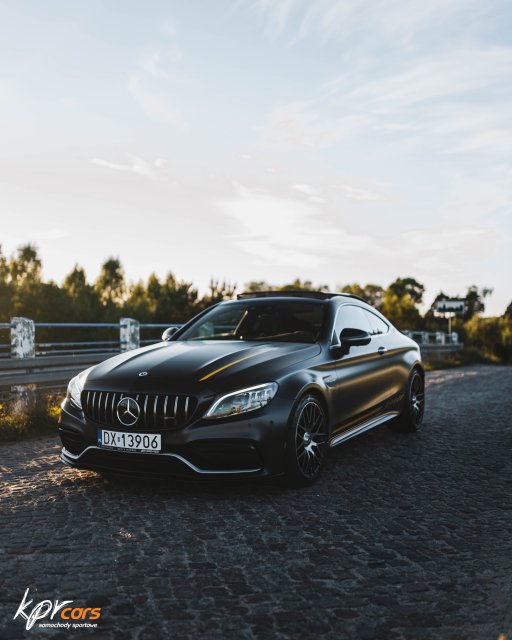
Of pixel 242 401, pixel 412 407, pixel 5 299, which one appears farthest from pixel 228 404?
pixel 5 299

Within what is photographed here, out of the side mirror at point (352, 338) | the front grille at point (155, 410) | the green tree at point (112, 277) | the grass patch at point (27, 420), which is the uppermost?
the green tree at point (112, 277)

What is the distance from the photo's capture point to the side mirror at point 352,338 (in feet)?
20.0

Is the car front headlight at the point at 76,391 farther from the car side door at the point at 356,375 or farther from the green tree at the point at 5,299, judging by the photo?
the green tree at the point at 5,299

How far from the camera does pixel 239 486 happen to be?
5.36m

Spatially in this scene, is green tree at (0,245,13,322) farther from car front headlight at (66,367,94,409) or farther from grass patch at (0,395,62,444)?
car front headlight at (66,367,94,409)

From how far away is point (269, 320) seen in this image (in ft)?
21.9

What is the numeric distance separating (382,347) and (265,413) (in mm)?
2673

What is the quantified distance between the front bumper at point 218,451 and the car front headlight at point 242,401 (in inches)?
1.8

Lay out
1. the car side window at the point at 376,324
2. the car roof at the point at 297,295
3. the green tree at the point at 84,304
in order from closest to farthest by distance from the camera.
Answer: the car roof at the point at 297,295 → the car side window at the point at 376,324 → the green tree at the point at 84,304

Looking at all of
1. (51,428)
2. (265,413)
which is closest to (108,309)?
(51,428)

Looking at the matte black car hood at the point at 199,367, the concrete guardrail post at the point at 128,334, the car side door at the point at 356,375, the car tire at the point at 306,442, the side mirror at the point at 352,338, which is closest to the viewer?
the matte black car hood at the point at 199,367

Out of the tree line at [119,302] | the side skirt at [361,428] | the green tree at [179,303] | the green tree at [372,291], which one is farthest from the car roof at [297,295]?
the green tree at [372,291]

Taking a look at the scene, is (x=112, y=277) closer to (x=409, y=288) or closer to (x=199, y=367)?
(x=409, y=288)

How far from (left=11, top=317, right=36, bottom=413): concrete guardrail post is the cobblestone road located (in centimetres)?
307
